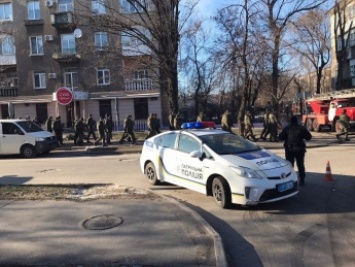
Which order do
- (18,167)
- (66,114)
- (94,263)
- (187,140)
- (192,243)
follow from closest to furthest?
1. (94,263)
2. (192,243)
3. (187,140)
4. (18,167)
5. (66,114)

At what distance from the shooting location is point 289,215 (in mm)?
7117

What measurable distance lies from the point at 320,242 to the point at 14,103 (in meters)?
36.2

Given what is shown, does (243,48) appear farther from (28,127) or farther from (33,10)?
(33,10)

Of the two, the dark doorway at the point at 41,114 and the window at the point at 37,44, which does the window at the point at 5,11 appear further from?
the dark doorway at the point at 41,114

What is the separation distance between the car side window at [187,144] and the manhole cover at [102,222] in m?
2.40

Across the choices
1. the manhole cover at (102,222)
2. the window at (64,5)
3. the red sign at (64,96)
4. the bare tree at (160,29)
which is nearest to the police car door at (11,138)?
the red sign at (64,96)

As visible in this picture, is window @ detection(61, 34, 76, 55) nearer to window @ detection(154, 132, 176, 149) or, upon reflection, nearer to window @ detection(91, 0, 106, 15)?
window @ detection(91, 0, 106, 15)

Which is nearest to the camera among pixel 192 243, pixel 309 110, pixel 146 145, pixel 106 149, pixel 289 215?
pixel 192 243

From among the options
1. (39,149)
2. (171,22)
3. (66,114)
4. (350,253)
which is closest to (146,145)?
(350,253)

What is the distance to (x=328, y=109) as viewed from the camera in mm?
25750

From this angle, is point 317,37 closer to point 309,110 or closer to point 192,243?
point 309,110

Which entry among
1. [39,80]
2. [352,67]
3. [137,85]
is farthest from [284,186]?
[352,67]

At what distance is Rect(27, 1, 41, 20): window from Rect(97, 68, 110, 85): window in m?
7.45

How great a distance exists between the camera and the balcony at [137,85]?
3588 cm
